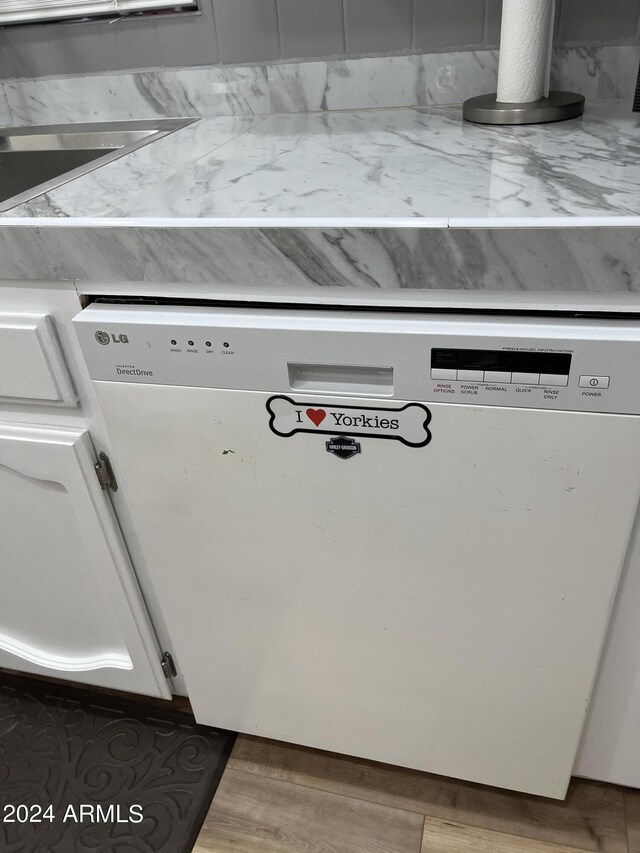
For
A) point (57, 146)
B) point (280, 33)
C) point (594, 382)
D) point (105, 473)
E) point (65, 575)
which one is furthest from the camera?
point (57, 146)

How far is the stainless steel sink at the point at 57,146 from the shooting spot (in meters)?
1.16

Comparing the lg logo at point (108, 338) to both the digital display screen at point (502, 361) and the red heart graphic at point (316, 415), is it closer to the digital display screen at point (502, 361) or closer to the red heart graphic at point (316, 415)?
the red heart graphic at point (316, 415)

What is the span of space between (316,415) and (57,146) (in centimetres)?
89

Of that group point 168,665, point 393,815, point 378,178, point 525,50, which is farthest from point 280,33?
point 393,815

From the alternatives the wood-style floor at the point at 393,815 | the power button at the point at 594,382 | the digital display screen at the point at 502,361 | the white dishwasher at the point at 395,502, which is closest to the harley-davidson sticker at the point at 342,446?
the white dishwasher at the point at 395,502

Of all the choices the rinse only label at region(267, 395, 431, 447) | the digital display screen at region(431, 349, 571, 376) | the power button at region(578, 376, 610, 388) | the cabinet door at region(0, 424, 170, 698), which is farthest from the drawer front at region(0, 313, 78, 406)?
the power button at region(578, 376, 610, 388)

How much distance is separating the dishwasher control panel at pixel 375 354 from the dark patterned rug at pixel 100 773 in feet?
2.39

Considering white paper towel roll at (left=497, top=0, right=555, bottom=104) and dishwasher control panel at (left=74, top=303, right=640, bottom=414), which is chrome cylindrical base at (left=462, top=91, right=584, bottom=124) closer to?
white paper towel roll at (left=497, top=0, right=555, bottom=104)

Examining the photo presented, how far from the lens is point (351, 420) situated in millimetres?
641

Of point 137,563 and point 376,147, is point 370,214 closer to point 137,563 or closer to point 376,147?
point 376,147

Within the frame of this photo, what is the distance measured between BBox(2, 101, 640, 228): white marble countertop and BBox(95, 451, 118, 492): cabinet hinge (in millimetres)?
300

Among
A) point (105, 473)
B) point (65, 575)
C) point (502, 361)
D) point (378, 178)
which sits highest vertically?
point (378, 178)

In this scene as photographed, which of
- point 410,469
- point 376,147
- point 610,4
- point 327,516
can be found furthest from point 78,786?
point 610,4

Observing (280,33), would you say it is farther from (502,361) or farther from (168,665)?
(168,665)
